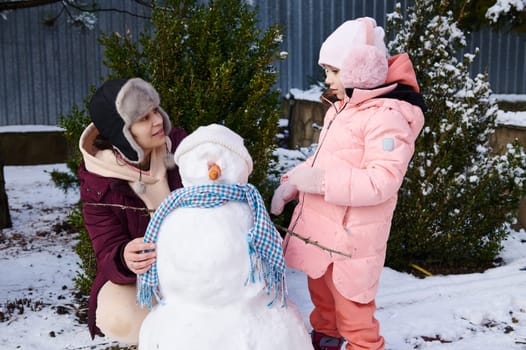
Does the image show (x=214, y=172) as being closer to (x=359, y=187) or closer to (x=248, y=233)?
(x=248, y=233)

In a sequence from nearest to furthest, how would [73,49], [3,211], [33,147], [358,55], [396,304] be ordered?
[358,55], [396,304], [3,211], [33,147], [73,49]

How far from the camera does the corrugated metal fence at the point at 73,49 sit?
8.89 metres

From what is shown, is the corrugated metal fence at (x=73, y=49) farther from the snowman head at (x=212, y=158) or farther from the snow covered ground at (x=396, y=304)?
the snowman head at (x=212, y=158)

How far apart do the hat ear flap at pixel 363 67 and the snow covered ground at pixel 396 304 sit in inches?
61.0

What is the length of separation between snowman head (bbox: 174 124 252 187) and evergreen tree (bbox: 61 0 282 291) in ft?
4.57

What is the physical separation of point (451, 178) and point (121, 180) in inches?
113

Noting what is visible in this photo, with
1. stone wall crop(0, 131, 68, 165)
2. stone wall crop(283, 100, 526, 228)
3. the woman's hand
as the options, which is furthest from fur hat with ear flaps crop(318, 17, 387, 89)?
stone wall crop(0, 131, 68, 165)

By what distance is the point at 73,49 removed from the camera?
908 centimetres

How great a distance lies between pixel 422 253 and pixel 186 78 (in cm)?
236

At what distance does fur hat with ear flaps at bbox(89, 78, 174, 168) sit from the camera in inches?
92.7

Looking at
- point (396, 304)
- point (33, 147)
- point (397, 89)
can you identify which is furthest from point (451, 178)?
point (33, 147)

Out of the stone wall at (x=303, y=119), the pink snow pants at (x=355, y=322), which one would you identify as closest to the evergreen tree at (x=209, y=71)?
the pink snow pants at (x=355, y=322)

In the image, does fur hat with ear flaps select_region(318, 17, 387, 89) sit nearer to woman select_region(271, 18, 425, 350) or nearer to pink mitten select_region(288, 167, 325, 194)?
woman select_region(271, 18, 425, 350)

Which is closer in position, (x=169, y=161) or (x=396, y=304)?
(x=169, y=161)
